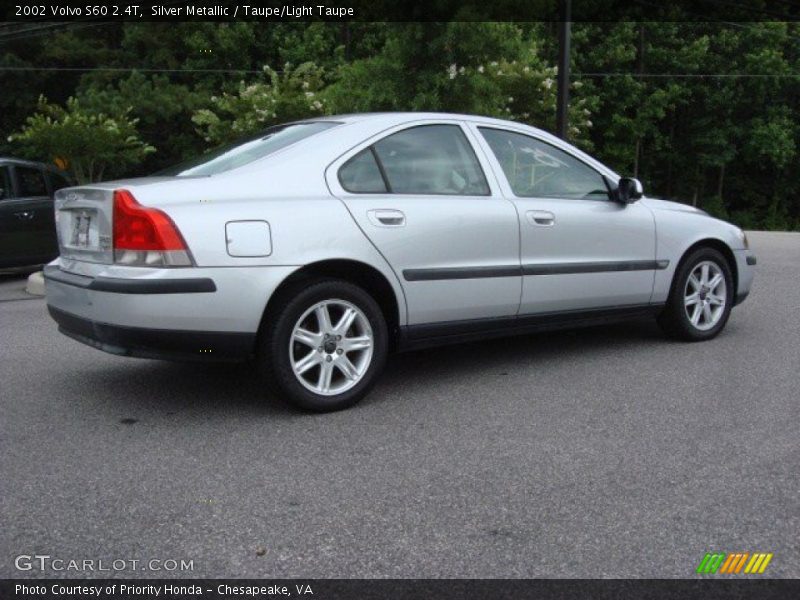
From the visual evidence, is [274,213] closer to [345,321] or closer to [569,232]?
[345,321]

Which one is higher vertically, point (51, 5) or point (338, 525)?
point (51, 5)

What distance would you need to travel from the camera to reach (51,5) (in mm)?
21953

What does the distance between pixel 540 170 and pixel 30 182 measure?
25.6 ft

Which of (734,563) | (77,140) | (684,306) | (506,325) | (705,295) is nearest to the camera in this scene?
→ (734,563)

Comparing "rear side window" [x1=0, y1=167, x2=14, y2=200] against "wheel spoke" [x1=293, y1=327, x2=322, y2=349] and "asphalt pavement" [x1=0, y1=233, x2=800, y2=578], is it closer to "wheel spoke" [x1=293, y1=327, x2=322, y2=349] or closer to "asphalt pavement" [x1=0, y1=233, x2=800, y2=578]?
"asphalt pavement" [x1=0, y1=233, x2=800, y2=578]

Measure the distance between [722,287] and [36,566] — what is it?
5.21 metres

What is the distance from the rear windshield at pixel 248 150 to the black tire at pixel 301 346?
0.79 metres

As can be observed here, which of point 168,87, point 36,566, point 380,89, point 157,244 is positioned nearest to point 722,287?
point 157,244

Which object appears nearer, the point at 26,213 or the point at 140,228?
the point at 140,228

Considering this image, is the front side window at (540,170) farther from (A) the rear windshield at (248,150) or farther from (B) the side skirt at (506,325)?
(A) the rear windshield at (248,150)

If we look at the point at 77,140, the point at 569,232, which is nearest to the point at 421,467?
the point at 569,232

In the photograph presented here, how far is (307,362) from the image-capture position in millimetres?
4605

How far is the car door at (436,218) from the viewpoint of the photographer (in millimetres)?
4859

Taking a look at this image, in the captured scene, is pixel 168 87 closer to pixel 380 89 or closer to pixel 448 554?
pixel 380 89
